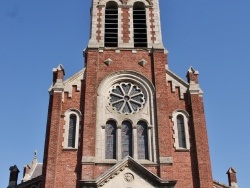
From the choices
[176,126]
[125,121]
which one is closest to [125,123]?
[125,121]

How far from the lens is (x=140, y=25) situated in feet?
90.8

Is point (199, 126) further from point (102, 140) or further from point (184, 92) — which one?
point (102, 140)

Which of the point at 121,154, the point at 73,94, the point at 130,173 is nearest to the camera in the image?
the point at 130,173

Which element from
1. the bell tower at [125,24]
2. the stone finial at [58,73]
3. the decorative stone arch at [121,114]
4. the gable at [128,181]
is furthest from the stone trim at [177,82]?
the stone finial at [58,73]

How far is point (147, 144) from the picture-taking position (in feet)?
72.9

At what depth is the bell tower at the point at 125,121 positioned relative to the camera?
2077cm

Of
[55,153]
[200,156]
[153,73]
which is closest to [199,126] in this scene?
[200,156]

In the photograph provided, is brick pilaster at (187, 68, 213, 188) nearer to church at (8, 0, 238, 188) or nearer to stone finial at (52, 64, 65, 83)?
church at (8, 0, 238, 188)

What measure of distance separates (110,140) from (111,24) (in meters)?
8.65

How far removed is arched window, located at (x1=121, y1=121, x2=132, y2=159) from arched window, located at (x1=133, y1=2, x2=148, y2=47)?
20.2 ft

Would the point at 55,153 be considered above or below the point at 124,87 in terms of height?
below

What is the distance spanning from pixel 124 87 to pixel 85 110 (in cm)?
288

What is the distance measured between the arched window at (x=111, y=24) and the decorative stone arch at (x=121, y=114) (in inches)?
120

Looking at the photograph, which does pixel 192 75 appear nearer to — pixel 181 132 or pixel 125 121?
pixel 181 132
